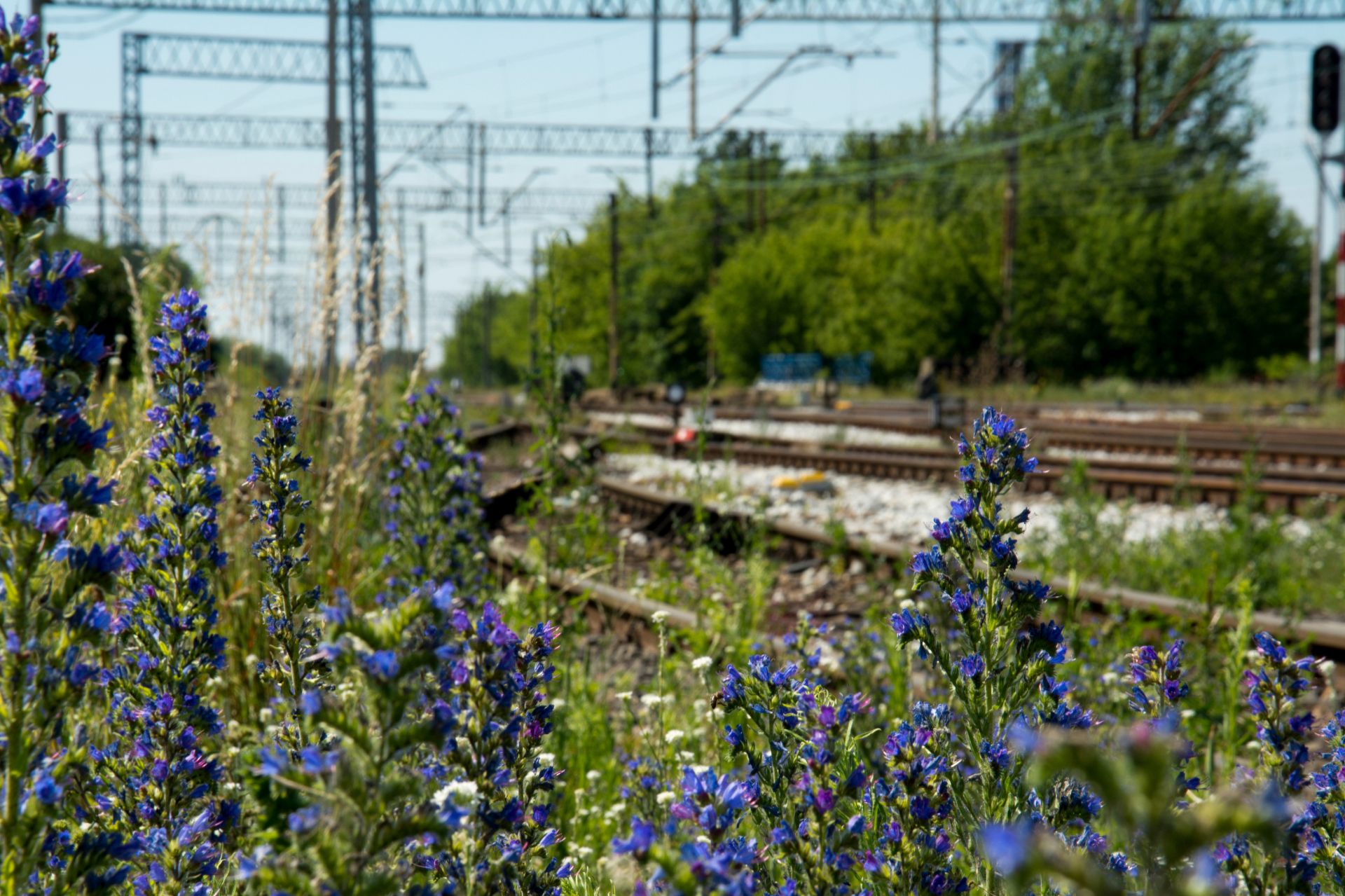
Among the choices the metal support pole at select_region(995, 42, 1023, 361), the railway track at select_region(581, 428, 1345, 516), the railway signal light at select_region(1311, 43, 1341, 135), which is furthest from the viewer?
the metal support pole at select_region(995, 42, 1023, 361)

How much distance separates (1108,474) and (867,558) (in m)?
4.83

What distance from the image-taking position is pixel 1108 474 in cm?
1098

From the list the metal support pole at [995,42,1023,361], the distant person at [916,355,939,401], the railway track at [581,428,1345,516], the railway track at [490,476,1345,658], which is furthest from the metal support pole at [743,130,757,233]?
the railway track at [490,476,1345,658]

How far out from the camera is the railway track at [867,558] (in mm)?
5230

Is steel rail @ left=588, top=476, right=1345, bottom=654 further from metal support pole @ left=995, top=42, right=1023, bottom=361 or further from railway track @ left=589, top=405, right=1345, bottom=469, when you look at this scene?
metal support pole @ left=995, top=42, right=1023, bottom=361

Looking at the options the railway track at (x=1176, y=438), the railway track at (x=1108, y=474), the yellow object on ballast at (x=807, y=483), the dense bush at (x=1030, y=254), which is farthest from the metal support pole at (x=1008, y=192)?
the yellow object on ballast at (x=807, y=483)

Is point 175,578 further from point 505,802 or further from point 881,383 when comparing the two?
point 881,383

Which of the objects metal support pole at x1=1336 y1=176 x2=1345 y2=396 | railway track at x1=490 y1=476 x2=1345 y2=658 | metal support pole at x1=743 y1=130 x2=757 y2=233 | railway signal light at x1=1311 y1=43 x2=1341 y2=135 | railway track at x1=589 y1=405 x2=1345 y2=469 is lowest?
railway track at x1=490 y1=476 x2=1345 y2=658

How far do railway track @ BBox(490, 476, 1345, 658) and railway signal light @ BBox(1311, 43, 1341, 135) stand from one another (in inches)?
574

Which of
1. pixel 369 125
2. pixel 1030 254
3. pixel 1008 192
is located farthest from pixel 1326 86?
pixel 1030 254

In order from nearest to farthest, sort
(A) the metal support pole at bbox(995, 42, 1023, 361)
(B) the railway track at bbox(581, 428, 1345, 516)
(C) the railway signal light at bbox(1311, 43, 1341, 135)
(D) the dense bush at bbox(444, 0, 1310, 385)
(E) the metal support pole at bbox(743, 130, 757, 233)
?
(B) the railway track at bbox(581, 428, 1345, 516) < (C) the railway signal light at bbox(1311, 43, 1341, 135) < (A) the metal support pole at bbox(995, 42, 1023, 361) < (D) the dense bush at bbox(444, 0, 1310, 385) < (E) the metal support pole at bbox(743, 130, 757, 233)

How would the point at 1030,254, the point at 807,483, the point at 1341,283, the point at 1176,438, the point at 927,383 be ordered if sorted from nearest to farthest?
the point at 807,483
the point at 1176,438
the point at 1341,283
the point at 927,383
the point at 1030,254

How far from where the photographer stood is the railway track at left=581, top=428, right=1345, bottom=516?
9724mm

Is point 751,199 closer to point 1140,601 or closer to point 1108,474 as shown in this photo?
point 1108,474
